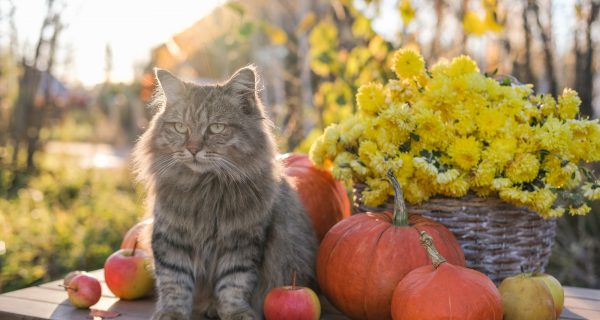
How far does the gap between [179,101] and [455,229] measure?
1.30 m

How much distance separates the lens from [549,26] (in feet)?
16.0

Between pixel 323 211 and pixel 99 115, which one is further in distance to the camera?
pixel 99 115

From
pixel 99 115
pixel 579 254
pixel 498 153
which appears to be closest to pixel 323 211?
pixel 498 153

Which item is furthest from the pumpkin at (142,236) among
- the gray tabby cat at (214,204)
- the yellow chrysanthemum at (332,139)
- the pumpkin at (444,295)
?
the pumpkin at (444,295)

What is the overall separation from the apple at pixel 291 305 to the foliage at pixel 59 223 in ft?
6.98

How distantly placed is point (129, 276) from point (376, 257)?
1102mm

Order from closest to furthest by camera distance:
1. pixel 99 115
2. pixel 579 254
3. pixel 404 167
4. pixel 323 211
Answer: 1. pixel 404 167
2. pixel 323 211
3. pixel 579 254
4. pixel 99 115

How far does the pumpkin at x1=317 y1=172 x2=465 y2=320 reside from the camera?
2250 millimetres

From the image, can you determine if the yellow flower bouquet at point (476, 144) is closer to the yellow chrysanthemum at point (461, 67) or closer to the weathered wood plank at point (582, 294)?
the yellow chrysanthemum at point (461, 67)

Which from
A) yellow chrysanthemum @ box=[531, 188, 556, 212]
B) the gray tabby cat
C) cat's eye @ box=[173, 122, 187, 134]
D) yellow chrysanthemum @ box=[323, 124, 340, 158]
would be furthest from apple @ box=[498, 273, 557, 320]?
cat's eye @ box=[173, 122, 187, 134]

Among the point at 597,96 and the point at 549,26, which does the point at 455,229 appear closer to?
the point at 549,26

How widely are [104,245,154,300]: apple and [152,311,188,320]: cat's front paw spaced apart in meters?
0.38

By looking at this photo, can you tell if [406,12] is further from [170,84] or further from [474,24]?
[170,84]

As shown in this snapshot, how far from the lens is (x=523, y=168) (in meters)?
2.37
